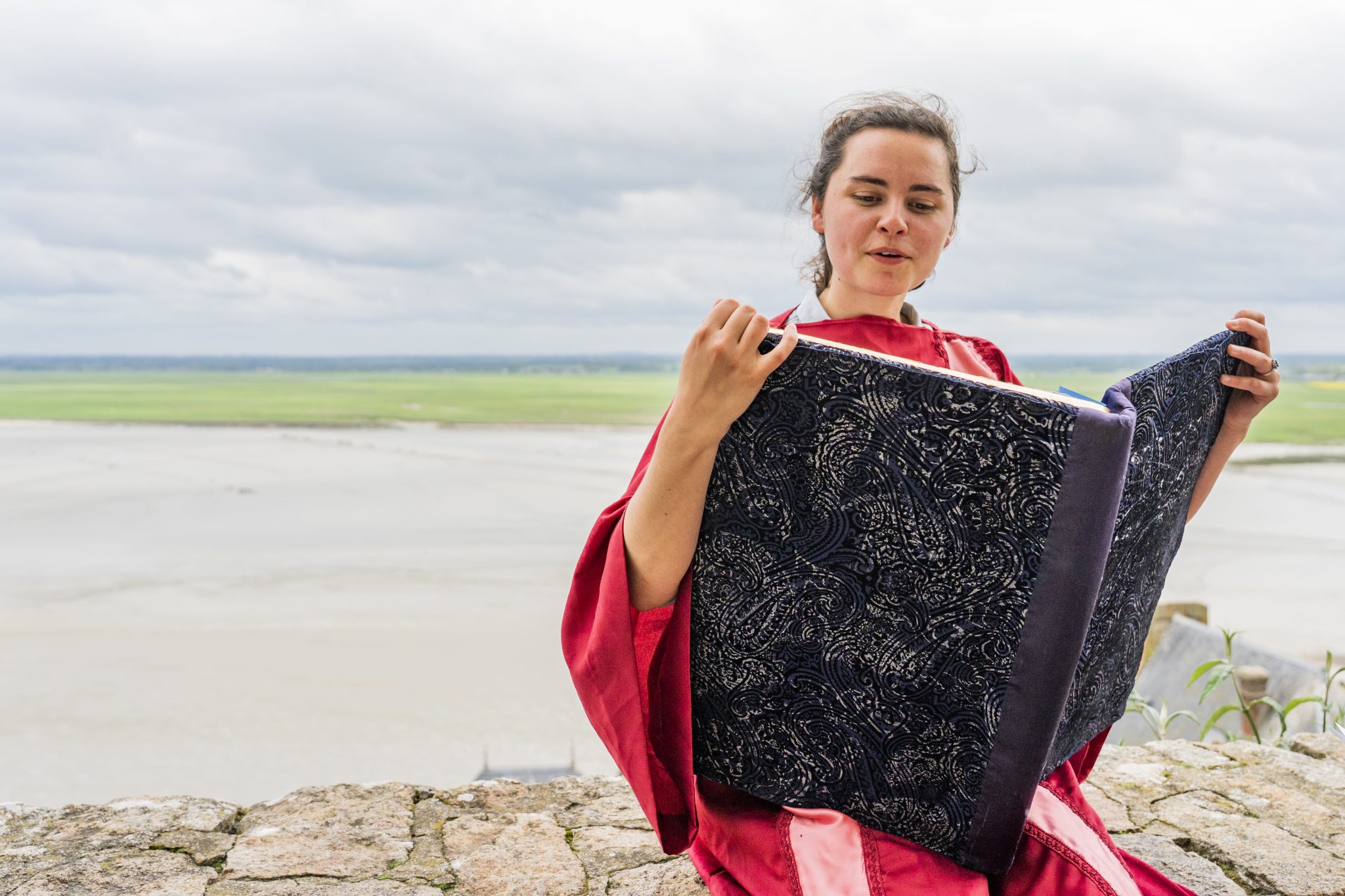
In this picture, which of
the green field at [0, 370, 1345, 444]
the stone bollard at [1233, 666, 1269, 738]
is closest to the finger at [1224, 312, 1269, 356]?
the stone bollard at [1233, 666, 1269, 738]

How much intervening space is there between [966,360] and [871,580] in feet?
2.12

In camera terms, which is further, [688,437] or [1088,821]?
[1088,821]

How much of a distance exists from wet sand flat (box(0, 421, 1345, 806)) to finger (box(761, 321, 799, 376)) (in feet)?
12.9

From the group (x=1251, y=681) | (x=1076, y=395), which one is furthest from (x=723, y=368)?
(x=1251, y=681)

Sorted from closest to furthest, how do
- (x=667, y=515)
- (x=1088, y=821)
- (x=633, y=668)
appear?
(x=667, y=515) → (x=633, y=668) → (x=1088, y=821)

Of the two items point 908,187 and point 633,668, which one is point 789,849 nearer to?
point 633,668

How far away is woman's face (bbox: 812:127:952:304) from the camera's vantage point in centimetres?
167

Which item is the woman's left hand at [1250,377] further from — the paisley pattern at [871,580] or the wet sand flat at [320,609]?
the wet sand flat at [320,609]

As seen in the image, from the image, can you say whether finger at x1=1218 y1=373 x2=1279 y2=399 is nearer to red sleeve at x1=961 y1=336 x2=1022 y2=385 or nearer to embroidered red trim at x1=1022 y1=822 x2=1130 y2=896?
red sleeve at x1=961 y1=336 x2=1022 y2=385

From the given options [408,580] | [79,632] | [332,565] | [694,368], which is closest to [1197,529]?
[408,580]

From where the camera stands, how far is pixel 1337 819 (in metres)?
2.63

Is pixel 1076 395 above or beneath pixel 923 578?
above

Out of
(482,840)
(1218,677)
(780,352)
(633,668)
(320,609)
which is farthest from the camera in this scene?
(320,609)

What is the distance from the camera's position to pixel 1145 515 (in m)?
1.42
